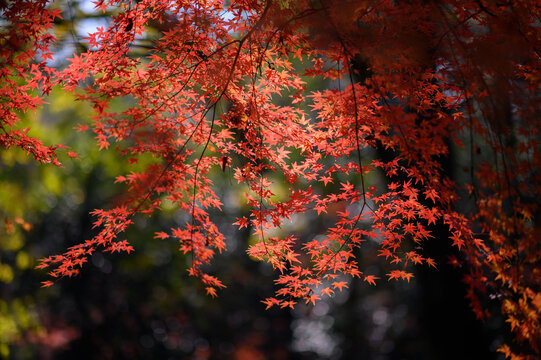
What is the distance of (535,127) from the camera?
2266 mm

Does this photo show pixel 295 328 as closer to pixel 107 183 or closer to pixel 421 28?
pixel 107 183

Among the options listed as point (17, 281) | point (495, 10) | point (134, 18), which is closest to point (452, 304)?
point (495, 10)

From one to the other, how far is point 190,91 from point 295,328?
9.46 m

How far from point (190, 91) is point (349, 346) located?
9.74 meters

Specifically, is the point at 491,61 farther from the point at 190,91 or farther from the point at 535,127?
the point at 190,91

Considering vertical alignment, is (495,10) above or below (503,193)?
above

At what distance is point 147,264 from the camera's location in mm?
9953

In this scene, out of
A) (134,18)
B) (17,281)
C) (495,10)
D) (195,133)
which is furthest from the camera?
(17,281)

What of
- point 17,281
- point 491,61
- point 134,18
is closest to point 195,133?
point 134,18

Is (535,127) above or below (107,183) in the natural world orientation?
below

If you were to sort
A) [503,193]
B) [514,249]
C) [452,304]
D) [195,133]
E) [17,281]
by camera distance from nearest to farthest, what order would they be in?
1. [503,193]
2. [514,249]
3. [195,133]
4. [452,304]
5. [17,281]

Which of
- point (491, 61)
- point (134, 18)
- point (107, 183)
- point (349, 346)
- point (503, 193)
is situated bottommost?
point (349, 346)

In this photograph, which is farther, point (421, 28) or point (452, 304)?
point (452, 304)

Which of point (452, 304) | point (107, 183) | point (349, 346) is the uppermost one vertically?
point (107, 183)
